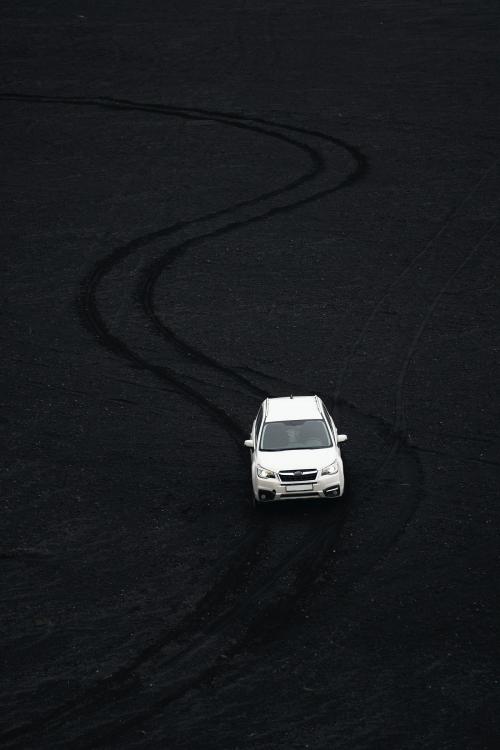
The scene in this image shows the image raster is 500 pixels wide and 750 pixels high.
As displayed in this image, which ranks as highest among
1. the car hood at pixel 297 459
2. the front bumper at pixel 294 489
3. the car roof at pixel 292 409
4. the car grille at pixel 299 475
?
the car roof at pixel 292 409

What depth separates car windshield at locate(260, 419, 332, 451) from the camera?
19.5m

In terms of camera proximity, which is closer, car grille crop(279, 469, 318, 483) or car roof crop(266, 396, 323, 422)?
car grille crop(279, 469, 318, 483)

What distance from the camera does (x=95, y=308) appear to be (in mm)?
30016

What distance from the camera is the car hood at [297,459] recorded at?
61.5 ft

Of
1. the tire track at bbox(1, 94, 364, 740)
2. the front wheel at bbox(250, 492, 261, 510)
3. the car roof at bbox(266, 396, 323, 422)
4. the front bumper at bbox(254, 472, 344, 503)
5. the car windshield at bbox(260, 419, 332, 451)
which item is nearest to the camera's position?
the tire track at bbox(1, 94, 364, 740)

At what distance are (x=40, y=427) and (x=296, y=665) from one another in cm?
1085

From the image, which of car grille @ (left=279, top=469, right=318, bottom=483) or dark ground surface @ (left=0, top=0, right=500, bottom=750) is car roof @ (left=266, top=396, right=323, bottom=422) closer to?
dark ground surface @ (left=0, top=0, right=500, bottom=750)

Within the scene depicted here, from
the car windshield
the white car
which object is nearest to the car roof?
the white car

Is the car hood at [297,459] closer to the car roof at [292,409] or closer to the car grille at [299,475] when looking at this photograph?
the car grille at [299,475]

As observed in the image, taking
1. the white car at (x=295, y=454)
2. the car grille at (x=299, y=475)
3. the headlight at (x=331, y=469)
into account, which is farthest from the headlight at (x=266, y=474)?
the headlight at (x=331, y=469)

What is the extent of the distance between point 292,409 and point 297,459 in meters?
1.76

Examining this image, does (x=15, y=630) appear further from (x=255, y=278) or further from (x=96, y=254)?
(x=96, y=254)

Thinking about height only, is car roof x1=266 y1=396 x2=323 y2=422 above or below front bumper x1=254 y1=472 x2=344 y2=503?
above

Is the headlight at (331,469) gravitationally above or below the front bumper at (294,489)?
above
